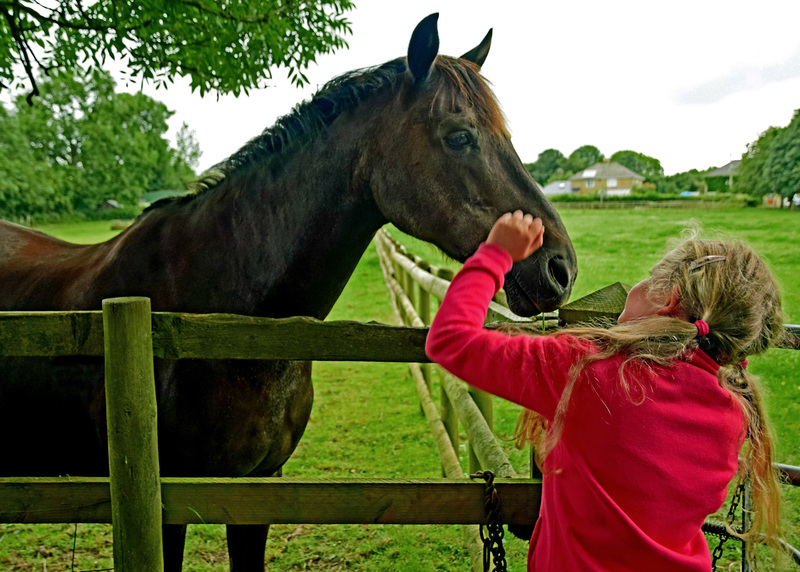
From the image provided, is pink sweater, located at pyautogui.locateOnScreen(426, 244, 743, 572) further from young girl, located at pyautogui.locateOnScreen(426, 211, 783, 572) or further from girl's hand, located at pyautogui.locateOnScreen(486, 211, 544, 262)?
girl's hand, located at pyautogui.locateOnScreen(486, 211, 544, 262)

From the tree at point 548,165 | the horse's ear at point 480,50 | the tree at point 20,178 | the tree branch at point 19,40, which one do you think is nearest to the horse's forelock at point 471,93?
the horse's ear at point 480,50

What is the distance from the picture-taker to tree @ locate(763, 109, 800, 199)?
66.6ft

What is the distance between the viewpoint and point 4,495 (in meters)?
1.79

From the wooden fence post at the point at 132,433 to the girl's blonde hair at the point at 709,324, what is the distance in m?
1.18

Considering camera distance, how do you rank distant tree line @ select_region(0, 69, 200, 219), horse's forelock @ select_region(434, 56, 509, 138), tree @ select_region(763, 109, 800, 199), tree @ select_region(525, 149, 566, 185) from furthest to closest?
tree @ select_region(525, 149, 566, 185), distant tree line @ select_region(0, 69, 200, 219), tree @ select_region(763, 109, 800, 199), horse's forelock @ select_region(434, 56, 509, 138)

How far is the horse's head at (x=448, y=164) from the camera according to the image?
193 centimetres

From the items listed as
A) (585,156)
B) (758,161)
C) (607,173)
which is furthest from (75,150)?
(585,156)

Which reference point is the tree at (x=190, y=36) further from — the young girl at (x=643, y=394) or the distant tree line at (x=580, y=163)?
the distant tree line at (x=580, y=163)

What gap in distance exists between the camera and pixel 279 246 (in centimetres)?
220

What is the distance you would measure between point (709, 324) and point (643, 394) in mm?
248

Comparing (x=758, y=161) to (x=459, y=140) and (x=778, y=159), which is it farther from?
(x=459, y=140)

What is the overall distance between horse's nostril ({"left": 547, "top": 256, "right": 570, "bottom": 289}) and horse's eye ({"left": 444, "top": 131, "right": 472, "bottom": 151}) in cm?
56

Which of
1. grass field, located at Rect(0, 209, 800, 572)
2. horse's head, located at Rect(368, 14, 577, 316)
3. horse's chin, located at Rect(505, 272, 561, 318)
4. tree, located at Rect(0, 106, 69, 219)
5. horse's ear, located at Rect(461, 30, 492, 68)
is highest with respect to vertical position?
tree, located at Rect(0, 106, 69, 219)

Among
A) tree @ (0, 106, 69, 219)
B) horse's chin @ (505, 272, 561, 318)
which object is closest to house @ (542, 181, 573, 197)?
tree @ (0, 106, 69, 219)
